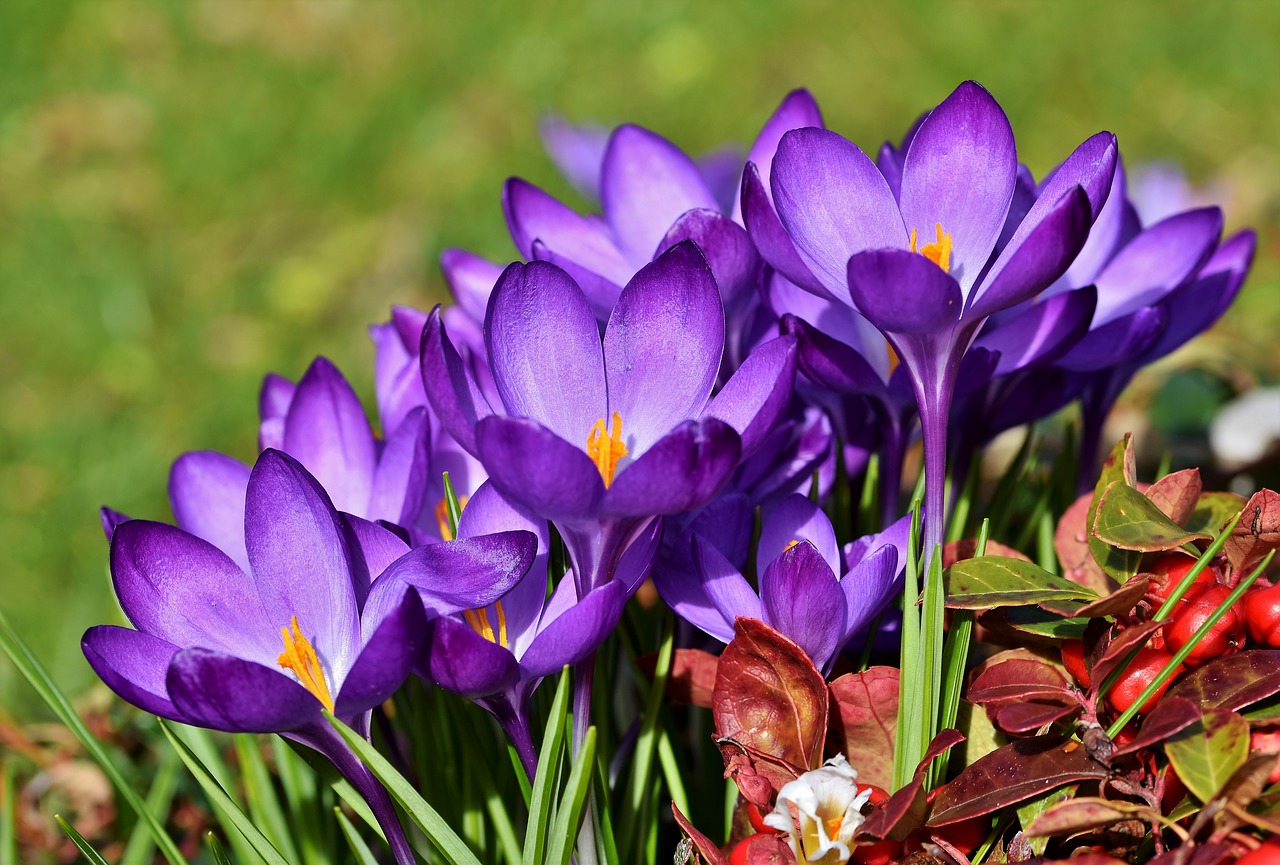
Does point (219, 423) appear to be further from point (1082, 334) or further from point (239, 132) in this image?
point (1082, 334)

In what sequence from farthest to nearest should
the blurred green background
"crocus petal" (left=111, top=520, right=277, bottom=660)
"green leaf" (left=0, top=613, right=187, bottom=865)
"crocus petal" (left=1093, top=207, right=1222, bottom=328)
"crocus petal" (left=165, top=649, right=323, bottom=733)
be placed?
the blurred green background < "crocus petal" (left=1093, top=207, right=1222, bottom=328) < "green leaf" (left=0, top=613, right=187, bottom=865) < "crocus petal" (left=111, top=520, right=277, bottom=660) < "crocus petal" (left=165, top=649, right=323, bottom=733)

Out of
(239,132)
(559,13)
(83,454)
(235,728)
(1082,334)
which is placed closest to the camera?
(235,728)

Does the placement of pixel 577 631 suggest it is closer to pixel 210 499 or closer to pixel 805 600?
pixel 805 600

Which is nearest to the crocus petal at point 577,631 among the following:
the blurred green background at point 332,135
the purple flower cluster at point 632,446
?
the purple flower cluster at point 632,446

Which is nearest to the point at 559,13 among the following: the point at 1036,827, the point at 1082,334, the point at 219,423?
the point at 219,423

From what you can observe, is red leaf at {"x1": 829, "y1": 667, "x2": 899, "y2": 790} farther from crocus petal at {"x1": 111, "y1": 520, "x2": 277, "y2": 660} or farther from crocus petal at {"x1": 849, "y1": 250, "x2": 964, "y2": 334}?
crocus petal at {"x1": 111, "y1": 520, "x2": 277, "y2": 660}

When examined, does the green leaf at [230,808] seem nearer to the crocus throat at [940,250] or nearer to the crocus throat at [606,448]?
the crocus throat at [606,448]

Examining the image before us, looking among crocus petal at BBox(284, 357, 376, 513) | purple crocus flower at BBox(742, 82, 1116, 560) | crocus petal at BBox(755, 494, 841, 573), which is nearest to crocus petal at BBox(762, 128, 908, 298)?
purple crocus flower at BBox(742, 82, 1116, 560)

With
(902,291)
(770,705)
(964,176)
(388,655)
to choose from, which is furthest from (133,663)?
(964,176)
